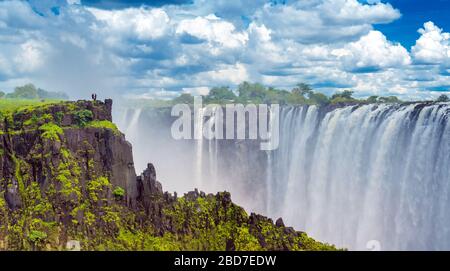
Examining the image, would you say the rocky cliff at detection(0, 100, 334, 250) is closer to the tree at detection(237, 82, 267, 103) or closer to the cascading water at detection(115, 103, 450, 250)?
the cascading water at detection(115, 103, 450, 250)

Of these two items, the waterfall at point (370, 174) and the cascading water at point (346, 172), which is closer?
the waterfall at point (370, 174)

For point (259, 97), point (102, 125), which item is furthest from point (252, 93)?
point (102, 125)

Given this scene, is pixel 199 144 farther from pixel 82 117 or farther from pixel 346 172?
pixel 82 117

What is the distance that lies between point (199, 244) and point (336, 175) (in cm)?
1619

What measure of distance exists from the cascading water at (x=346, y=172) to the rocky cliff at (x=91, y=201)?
276 inches

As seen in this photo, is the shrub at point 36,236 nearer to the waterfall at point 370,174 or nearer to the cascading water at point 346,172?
the waterfall at point 370,174

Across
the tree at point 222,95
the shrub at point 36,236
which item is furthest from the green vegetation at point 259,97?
the shrub at point 36,236

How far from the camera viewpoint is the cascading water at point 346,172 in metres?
32.8

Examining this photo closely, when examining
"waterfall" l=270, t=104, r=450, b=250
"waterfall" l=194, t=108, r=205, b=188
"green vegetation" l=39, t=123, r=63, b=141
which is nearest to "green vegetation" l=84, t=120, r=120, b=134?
"green vegetation" l=39, t=123, r=63, b=141

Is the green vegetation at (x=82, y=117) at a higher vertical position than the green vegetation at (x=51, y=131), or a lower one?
higher

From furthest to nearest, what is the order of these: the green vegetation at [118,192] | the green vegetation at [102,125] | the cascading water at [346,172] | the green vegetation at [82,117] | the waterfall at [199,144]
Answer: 1. the waterfall at [199,144]
2. the cascading water at [346,172]
3. the green vegetation at [102,125]
4. the green vegetation at [82,117]
5. the green vegetation at [118,192]
